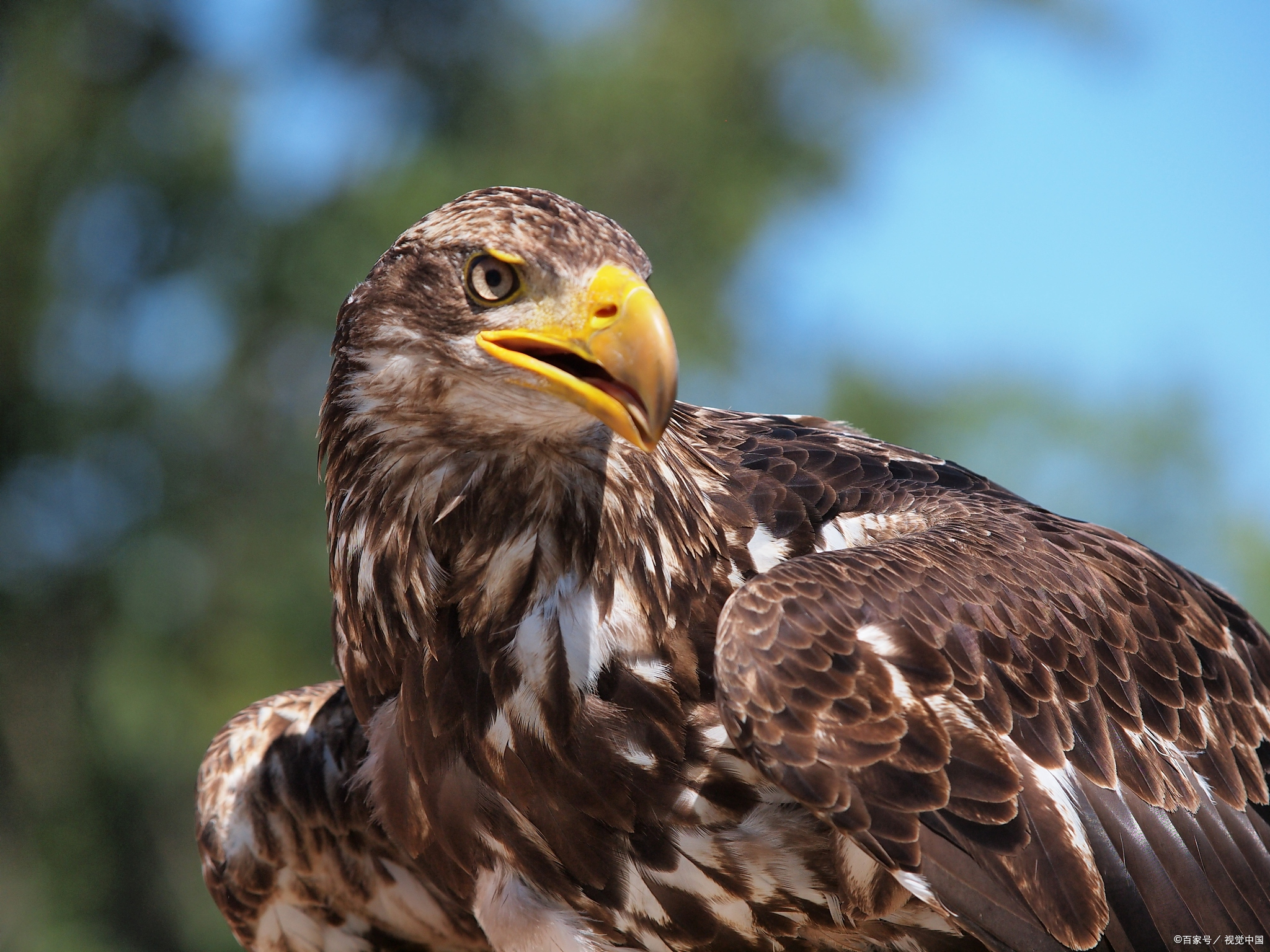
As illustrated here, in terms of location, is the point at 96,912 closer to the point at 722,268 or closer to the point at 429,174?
the point at 429,174

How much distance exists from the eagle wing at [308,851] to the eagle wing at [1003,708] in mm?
1678

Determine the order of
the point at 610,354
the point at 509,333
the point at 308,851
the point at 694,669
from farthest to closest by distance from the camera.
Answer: the point at 308,851 < the point at 694,669 < the point at 509,333 < the point at 610,354

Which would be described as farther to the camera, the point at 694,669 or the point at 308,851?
the point at 308,851

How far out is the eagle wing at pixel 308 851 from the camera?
154 inches

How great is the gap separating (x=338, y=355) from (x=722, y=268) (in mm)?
18053

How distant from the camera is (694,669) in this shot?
294 cm

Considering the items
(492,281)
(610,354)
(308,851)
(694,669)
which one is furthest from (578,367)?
(308,851)

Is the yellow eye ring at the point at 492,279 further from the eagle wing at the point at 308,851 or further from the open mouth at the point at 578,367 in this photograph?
the eagle wing at the point at 308,851

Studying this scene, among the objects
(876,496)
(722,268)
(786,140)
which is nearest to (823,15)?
(786,140)

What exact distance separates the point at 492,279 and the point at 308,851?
2.16 m

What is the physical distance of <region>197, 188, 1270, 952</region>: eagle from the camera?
103 inches

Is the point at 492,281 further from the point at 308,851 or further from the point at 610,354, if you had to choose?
the point at 308,851

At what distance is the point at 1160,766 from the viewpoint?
3.15 metres

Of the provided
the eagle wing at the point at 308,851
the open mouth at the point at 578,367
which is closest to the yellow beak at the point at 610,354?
the open mouth at the point at 578,367
